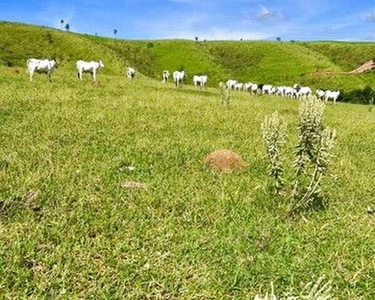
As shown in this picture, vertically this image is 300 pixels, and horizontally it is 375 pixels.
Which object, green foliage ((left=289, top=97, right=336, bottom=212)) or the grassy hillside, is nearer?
green foliage ((left=289, top=97, right=336, bottom=212))

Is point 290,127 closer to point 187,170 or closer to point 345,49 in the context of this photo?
point 187,170

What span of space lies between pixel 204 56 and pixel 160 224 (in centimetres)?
12329

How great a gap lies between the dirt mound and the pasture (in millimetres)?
297

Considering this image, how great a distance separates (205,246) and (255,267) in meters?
0.95

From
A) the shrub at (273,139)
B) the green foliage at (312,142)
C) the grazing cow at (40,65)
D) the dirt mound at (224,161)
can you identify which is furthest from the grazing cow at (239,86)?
the shrub at (273,139)

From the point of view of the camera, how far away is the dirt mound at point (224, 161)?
42.5 ft

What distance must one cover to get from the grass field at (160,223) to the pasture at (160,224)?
25 mm

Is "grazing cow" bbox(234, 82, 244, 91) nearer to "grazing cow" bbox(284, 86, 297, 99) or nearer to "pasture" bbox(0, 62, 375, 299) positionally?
"grazing cow" bbox(284, 86, 297, 99)

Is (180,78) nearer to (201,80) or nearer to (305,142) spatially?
(201,80)

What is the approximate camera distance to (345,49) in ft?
498

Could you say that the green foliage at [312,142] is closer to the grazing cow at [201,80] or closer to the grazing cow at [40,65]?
the grazing cow at [40,65]

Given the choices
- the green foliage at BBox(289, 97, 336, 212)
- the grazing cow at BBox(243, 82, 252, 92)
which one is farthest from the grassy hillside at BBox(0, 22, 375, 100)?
the green foliage at BBox(289, 97, 336, 212)

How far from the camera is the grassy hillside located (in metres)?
90.4


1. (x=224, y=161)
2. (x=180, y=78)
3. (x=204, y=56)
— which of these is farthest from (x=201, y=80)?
(x=204, y=56)
